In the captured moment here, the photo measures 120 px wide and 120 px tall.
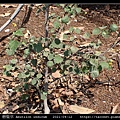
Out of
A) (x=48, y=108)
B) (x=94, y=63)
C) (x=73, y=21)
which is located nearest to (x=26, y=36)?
(x=73, y=21)

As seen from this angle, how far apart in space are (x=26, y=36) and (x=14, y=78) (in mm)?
596

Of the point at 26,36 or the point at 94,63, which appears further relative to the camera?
the point at 26,36

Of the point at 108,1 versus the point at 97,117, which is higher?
the point at 108,1

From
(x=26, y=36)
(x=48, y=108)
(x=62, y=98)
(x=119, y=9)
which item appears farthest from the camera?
(x=119, y=9)

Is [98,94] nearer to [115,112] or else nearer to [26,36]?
[115,112]

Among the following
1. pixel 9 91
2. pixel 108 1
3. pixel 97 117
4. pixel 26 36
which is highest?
pixel 108 1

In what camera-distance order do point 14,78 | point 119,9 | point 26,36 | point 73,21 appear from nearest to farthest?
point 14,78, point 26,36, point 73,21, point 119,9

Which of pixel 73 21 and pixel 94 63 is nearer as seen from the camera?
pixel 94 63

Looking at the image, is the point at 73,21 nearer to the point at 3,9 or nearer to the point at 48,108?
the point at 3,9

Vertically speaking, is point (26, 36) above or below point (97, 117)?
above

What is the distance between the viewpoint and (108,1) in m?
2.54

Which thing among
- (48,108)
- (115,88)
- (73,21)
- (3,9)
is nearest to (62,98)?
(48,108)

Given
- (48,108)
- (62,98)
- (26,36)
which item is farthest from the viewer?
(26,36)

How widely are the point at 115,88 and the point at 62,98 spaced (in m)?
0.45
